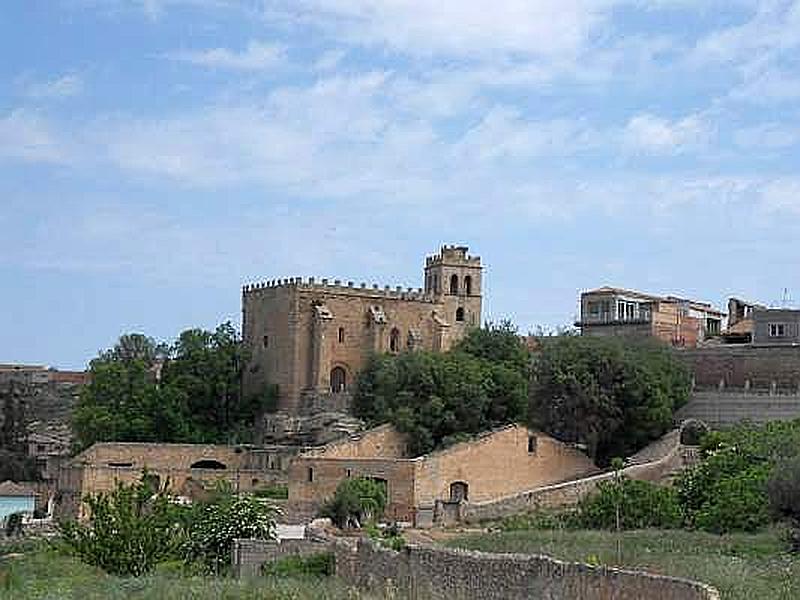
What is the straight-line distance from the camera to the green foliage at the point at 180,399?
186 ft

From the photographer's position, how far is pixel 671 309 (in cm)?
6169

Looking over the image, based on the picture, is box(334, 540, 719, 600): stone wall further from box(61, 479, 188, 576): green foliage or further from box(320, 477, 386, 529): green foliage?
box(320, 477, 386, 529): green foliage

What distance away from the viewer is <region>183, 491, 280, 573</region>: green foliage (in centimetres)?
2831

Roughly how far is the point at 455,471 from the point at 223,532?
15550mm

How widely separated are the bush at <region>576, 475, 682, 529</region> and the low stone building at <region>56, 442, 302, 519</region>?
56.7 ft

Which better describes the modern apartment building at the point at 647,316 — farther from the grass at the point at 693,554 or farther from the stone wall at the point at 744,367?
the grass at the point at 693,554

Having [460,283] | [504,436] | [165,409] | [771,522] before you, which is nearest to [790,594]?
[771,522]

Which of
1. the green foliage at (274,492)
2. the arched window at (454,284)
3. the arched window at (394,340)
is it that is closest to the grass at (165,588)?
the green foliage at (274,492)

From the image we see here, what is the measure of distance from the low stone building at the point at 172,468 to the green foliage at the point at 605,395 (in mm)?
9720

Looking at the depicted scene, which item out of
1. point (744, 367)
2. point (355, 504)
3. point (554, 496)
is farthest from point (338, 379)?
point (554, 496)

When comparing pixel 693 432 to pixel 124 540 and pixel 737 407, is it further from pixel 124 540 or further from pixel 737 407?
pixel 124 540

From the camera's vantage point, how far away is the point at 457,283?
6531 centimetres

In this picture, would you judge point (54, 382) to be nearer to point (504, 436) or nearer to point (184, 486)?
point (184, 486)

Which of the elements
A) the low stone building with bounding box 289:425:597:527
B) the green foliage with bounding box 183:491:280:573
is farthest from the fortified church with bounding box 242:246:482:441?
the green foliage with bounding box 183:491:280:573
